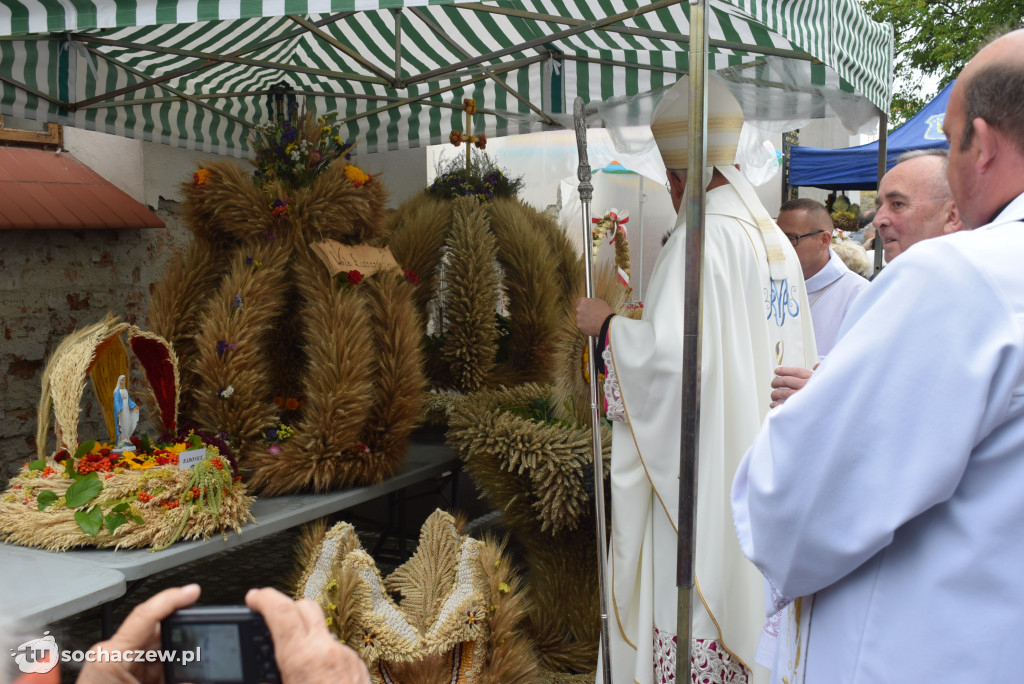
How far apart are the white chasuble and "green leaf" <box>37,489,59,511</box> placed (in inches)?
66.4

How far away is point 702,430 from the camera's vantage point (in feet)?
8.08

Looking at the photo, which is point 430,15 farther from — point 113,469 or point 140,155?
point 113,469

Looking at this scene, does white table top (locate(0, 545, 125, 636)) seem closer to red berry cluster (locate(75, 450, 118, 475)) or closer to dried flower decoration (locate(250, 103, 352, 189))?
red berry cluster (locate(75, 450, 118, 475))

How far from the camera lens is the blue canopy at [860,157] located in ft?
23.1

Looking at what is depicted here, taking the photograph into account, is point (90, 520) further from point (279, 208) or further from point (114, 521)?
point (279, 208)

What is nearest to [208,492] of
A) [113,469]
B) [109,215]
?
[113,469]

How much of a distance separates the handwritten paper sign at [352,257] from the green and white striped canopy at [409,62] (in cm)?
74

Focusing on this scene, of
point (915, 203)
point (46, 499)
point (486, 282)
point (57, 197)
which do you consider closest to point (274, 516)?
point (46, 499)

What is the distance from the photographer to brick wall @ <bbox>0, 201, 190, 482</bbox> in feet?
13.2

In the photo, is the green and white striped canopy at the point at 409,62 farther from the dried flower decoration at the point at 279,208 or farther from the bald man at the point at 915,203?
the dried flower decoration at the point at 279,208

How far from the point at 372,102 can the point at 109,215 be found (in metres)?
1.65

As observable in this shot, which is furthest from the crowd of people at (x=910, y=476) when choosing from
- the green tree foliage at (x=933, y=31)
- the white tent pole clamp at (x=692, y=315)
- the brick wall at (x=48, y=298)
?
the green tree foliage at (x=933, y=31)

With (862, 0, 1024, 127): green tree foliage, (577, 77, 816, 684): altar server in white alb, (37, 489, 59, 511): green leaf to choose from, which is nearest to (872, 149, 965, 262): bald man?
(577, 77, 816, 684): altar server in white alb

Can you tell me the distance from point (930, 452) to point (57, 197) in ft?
13.7
